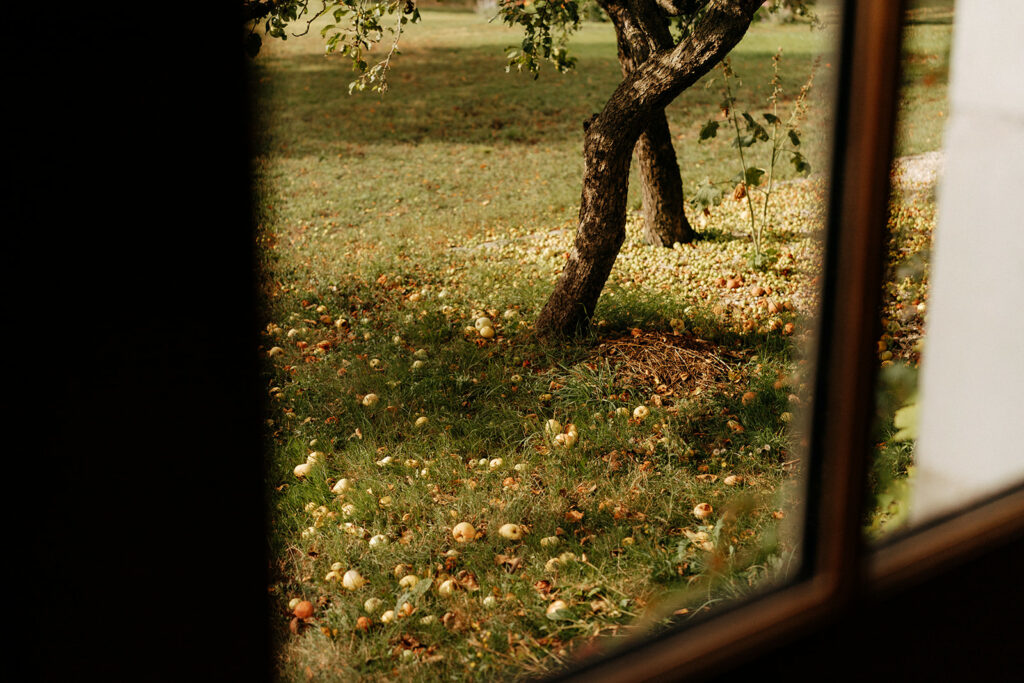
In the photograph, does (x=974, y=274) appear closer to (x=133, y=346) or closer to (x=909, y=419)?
(x=909, y=419)

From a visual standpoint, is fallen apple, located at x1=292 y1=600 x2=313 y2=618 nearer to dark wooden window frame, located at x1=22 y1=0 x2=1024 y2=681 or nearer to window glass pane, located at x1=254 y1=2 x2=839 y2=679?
window glass pane, located at x1=254 y1=2 x2=839 y2=679

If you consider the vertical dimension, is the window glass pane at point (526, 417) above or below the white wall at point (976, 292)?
below

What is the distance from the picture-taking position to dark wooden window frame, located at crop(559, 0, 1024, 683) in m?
0.60

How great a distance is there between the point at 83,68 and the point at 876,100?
53 cm

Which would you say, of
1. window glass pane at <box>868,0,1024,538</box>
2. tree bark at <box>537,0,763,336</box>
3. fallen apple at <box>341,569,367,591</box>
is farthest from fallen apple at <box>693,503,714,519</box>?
tree bark at <box>537,0,763,336</box>

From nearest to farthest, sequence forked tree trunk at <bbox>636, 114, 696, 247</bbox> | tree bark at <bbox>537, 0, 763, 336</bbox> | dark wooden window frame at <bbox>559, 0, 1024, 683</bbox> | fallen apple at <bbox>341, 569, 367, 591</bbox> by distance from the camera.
→ dark wooden window frame at <bbox>559, 0, 1024, 683</bbox> → fallen apple at <bbox>341, 569, 367, 591</bbox> → tree bark at <bbox>537, 0, 763, 336</bbox> → forked tree trunk at <bbox>636, 114, 696, 247</bbox>

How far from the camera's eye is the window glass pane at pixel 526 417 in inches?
63.6

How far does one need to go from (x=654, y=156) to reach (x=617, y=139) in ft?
3.56

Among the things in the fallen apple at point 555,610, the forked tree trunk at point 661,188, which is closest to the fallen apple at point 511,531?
the fallen apple at point 555,610

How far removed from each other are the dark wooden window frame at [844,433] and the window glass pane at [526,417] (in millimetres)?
22

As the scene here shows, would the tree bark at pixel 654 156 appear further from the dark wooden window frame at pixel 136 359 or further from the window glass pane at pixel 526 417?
the dark wooden window frame at pixel 136 359

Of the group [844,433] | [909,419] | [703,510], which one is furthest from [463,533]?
[844,433]

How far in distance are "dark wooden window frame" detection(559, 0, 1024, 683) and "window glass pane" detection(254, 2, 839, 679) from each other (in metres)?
0.02

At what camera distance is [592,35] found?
1172 cm
